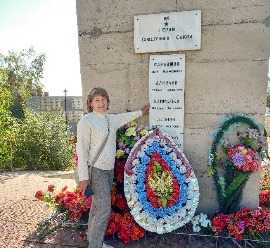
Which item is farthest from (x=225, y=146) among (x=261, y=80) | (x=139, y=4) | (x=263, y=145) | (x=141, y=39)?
(x=139, y=4)

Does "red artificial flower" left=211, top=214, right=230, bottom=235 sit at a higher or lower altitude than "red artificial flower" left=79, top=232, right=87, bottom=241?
higher

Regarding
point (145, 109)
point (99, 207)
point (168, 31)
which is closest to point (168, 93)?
point (145, 109)

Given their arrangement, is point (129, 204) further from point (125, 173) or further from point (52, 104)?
point (52, 104)

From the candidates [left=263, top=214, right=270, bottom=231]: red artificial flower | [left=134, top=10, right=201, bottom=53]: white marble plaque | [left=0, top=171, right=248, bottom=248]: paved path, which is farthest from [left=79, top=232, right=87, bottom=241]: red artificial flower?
[left=134, top=10, right=201, bottom=53]: white marble plaque

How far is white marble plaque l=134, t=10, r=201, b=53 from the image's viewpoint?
3219 millimetres

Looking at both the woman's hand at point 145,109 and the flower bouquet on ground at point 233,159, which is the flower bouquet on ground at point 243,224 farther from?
the woman's hand at point 145,109

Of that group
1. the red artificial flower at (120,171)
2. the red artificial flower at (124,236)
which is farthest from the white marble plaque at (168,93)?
the red artificial flower at (124,236)

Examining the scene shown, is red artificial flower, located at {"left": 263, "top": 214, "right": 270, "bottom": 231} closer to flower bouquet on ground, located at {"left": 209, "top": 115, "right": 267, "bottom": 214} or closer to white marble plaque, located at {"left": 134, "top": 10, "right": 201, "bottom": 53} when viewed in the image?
flower bouquet on ground, located at {"left": 209, "top": 115, "right": 267, "bottom": 214}

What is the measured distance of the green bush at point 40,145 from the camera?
7.65m

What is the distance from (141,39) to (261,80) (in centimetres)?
149

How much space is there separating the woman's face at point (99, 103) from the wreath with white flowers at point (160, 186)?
714 mm

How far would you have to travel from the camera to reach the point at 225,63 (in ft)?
10.6

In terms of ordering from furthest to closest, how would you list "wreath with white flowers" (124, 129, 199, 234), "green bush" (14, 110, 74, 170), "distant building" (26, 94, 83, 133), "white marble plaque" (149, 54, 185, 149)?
"distant building" (26, 94, 83, 133) → "green bush" (14, 110, 74, 170) → "white marble plaque" (149, 54, 185, 149) → "wreath with white flowers" (124, 129, 199, 234)

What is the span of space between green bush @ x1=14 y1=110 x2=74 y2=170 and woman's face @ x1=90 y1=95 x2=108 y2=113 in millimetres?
5309
